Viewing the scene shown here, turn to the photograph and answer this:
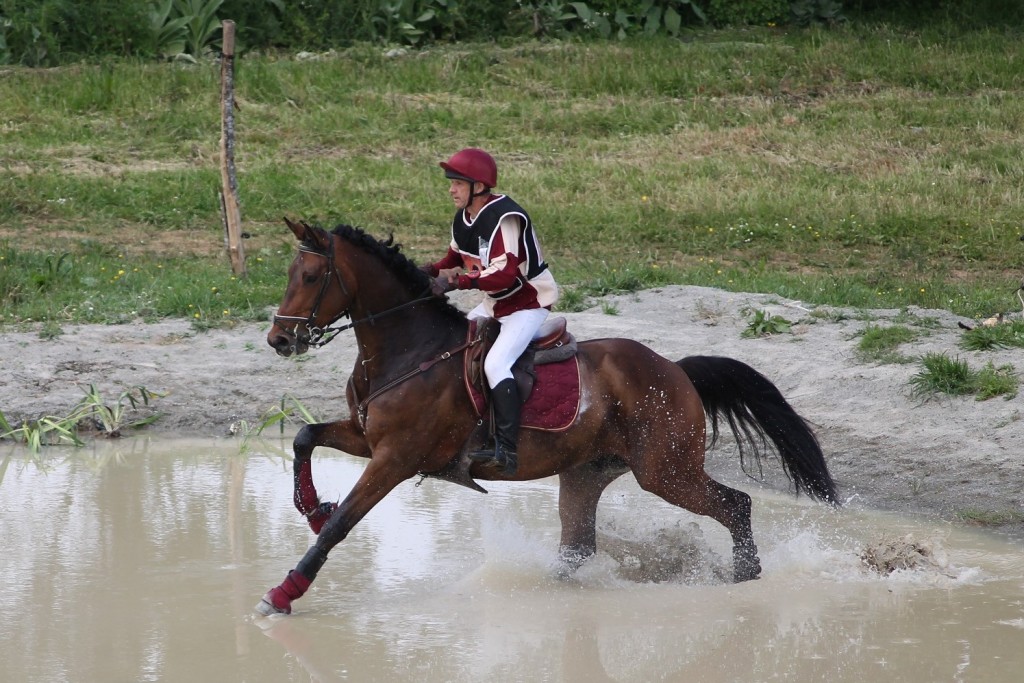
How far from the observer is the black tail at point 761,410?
7746 mm

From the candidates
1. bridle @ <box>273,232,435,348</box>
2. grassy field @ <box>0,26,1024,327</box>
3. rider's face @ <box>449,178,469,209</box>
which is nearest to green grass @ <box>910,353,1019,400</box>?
grassy field @ <box>0,26,1024,327</box>

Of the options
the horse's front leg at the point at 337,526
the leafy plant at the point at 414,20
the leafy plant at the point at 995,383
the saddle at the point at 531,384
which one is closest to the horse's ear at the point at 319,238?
the saddle at the point at 531,384

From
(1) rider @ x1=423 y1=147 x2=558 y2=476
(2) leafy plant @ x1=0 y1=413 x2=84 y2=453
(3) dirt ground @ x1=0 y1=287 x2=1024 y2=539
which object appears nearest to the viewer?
(1) rider @ x1=423 y1=147 x2=558 y2=476

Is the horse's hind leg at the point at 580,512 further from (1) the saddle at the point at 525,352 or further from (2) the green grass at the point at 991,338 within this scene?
(2) the green grass at the point at 991,338

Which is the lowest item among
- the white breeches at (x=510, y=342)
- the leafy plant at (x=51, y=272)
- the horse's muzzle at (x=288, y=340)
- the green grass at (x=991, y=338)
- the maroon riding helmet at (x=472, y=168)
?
the green grass at (x=991, y=338)

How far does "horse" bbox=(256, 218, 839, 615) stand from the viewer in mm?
6758

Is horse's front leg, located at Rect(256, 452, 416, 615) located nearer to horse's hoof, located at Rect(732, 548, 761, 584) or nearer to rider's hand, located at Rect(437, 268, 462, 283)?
rider's hand, located at Rect(437, 268, 462, 283)

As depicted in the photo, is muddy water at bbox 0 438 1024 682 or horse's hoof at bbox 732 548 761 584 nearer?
muddy water at bbox 0 438 1024 682

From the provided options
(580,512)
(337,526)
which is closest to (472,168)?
(337,526)

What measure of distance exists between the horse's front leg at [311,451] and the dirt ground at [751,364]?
3.43 m

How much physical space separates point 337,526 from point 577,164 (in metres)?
12.2

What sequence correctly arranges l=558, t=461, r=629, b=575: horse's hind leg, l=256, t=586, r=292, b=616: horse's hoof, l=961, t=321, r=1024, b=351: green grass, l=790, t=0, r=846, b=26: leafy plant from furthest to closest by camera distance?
l=790, t=0, r=846, b=26: leafy plant, l=961, t=321, r=1024, b=351: green grass, l=558, t=461, r=629, b=575: horse's hind leg, l=256, t=586, r=292, b=616: horse's hoof

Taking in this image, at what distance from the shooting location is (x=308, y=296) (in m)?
6.72

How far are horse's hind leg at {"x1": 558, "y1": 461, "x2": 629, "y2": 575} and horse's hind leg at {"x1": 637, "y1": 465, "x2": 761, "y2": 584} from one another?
291 mm
